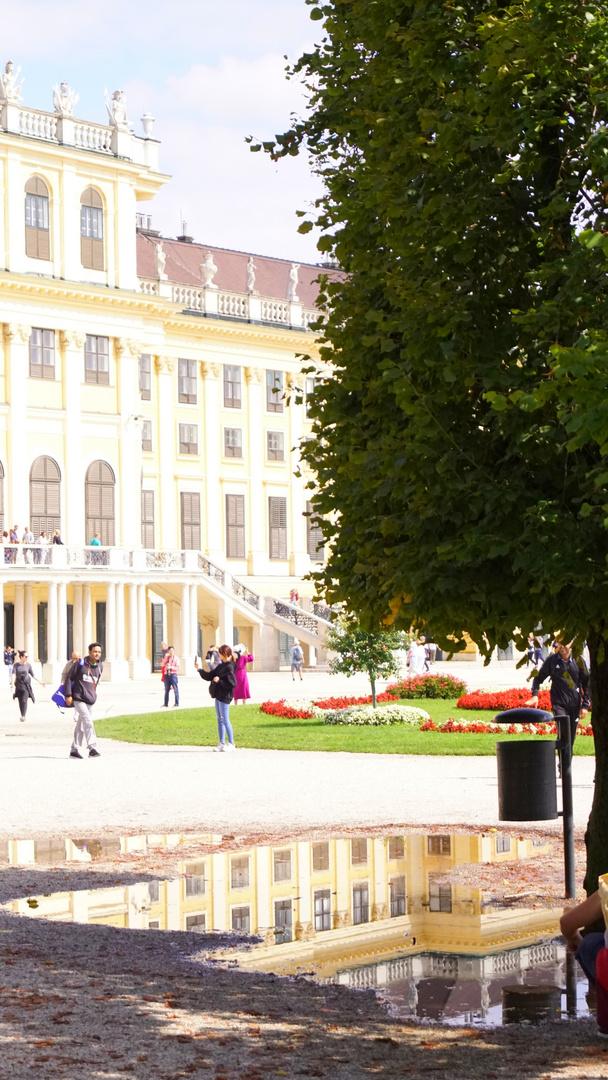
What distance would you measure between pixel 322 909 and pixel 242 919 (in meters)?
0.53

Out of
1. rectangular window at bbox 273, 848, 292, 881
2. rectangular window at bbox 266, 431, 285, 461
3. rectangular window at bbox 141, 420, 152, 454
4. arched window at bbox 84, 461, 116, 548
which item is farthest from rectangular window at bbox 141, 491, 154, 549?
rectangular window at bbox 273, 848, 292, 881

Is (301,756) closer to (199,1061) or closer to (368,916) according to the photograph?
(368,916)

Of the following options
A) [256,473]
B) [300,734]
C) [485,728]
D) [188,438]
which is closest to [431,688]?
[485,728]

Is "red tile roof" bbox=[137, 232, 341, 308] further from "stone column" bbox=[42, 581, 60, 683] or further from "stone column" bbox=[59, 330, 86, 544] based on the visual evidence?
"stone column" bbox=[42, 581, 60, 683]

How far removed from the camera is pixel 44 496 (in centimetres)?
5138

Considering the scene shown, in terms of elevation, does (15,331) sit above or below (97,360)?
above

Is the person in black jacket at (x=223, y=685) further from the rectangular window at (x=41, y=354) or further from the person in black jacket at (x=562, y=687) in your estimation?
the rectangular window at (x=41, y=354)

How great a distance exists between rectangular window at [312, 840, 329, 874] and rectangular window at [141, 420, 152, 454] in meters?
46.2

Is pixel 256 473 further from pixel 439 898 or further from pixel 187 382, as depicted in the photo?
pixel 439 898

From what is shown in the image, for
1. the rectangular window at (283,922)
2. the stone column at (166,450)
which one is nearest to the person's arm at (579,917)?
the rectangular window at (283,922)

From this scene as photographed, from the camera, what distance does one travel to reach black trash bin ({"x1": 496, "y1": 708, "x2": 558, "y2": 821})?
9070mm

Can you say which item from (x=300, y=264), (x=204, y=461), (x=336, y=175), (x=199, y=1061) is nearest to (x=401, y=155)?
(x=336, y=175)

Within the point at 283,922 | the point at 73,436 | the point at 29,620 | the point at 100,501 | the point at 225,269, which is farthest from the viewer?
the point at 225,269

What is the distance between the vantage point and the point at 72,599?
1975 inches
